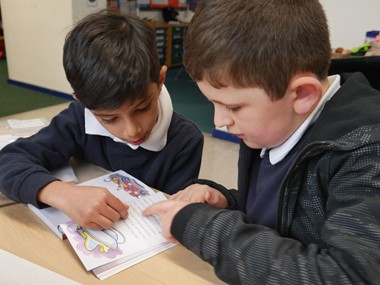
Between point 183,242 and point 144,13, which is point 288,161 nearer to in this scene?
point 183,242

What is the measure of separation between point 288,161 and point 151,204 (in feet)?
0.88

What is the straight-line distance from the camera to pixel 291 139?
60 centimetres

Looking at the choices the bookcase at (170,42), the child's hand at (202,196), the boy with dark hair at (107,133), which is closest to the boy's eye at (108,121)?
the boy with dark hair at (107,133)

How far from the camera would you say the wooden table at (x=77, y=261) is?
527mm

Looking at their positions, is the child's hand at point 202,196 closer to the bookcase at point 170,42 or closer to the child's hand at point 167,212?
the child's hand at point 167,212

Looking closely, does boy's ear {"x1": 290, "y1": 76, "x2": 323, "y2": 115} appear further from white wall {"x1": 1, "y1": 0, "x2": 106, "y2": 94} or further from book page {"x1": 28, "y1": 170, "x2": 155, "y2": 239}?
white wall {"x1": 1, "y1": 0, "x2": 106, "y2": 94}

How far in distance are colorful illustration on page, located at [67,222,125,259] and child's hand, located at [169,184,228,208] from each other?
144mm

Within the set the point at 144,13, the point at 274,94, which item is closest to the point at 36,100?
the point at 144,13

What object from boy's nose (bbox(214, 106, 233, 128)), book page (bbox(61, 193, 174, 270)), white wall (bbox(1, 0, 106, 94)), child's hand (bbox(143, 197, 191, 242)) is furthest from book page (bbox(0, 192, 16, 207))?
white wall (bbox(1, 0, 106, 94))

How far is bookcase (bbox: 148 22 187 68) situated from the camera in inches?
196

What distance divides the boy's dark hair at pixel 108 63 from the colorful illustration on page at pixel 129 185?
0.50 ft

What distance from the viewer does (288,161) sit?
637 millimetres

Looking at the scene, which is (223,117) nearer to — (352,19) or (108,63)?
(108,63)

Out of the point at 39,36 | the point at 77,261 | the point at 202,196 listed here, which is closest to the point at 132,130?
the point at 202,196
